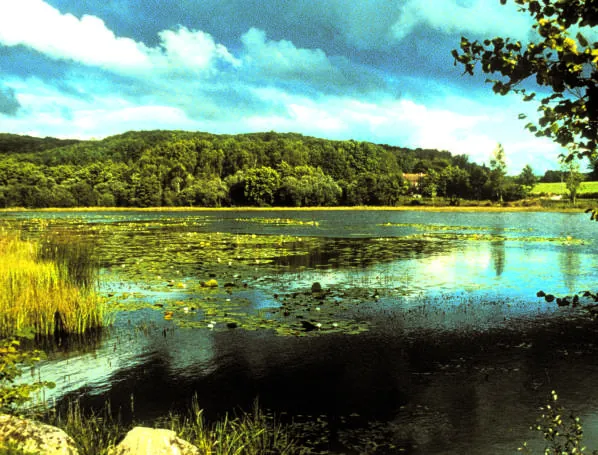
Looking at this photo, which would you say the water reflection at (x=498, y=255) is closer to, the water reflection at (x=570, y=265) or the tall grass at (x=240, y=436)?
the water reflection at (x=570, y=265)

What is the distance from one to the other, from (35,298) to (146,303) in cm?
380

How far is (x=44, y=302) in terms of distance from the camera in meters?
13.7

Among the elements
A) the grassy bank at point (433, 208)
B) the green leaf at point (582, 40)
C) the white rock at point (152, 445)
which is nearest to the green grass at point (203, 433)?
the white rock at point (152, 445)

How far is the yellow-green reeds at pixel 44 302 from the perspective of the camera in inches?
521

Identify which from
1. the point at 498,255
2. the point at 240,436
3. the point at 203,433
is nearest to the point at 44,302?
the point at 203,433

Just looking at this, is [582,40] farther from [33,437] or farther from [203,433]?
[33,437]

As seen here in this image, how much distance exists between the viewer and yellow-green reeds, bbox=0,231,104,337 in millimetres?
13242

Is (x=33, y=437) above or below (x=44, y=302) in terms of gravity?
below

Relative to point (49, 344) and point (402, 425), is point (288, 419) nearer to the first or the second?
point (402, 425)

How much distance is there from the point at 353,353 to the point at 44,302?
8604mm

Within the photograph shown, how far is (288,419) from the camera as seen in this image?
8.61m

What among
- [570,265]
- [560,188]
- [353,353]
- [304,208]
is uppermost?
[560,188]

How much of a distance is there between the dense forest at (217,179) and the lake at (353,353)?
100306 millimetres

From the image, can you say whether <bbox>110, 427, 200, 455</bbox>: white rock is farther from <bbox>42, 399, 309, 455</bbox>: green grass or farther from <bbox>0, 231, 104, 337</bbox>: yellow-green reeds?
<bbox>0, 231, 104, 337</bbox>: yellow-green reeds
